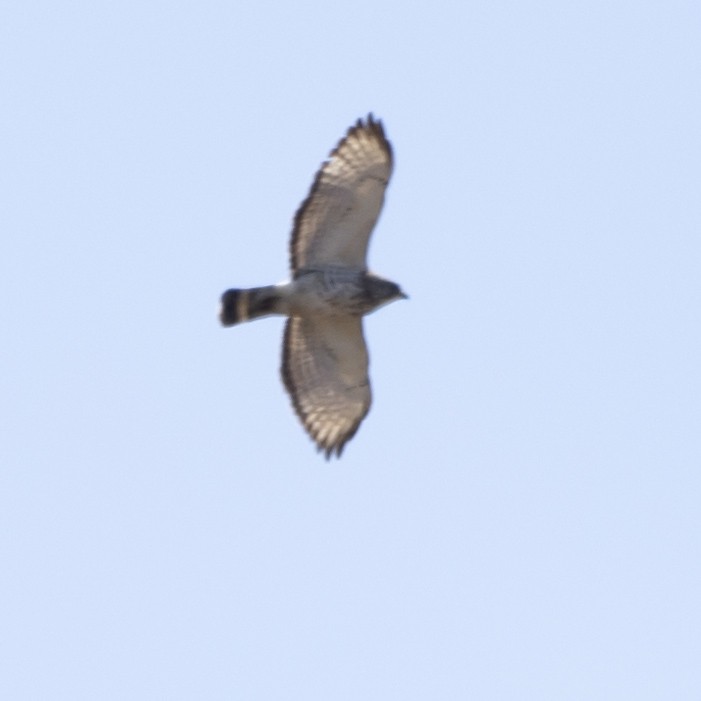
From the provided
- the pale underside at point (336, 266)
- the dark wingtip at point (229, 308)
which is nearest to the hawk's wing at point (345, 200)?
the pale underside at point (336, 266)

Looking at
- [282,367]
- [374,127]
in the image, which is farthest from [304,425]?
[374,127]

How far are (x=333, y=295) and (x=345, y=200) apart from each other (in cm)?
84

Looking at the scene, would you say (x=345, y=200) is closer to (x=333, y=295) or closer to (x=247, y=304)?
(x=333, y=295)

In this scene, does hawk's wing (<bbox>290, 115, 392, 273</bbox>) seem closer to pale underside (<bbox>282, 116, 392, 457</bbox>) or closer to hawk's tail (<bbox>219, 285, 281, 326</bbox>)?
pale underside (<bbox>282, 116, 392, 457</bbox>)

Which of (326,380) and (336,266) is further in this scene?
(326,380)

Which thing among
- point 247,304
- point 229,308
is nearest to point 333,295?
point 247,304

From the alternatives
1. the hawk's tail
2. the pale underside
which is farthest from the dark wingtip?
the pale underside

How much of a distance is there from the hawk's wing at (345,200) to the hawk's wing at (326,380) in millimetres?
675

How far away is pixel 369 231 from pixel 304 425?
185cm

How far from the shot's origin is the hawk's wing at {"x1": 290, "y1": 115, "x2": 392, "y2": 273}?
35156 mm

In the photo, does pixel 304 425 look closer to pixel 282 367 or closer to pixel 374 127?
pixel 282 367

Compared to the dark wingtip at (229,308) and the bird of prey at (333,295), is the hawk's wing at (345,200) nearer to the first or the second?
the bird of prey at (333,295)

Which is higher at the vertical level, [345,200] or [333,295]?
[345,200]

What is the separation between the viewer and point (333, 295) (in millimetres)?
35375
